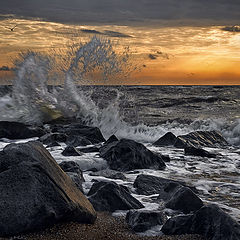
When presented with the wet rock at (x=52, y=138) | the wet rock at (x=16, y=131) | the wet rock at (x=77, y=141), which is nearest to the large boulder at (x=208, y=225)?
the wet rock at (x=77, y=141)

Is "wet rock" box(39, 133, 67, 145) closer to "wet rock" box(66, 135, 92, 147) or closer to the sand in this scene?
"wet rock" box(66, 135, 92, 147)

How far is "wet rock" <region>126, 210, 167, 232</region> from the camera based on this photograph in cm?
319

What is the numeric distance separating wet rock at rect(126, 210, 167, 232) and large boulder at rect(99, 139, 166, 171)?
2686 mm

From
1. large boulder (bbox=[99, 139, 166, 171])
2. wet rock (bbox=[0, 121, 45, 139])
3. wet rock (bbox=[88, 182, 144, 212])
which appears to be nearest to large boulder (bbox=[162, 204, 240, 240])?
wet rock (bbox=[88, 182, 144, 212])

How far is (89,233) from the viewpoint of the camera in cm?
299

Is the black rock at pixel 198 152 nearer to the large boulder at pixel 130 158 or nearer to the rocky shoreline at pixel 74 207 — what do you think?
the large boulder at pixel 130 158

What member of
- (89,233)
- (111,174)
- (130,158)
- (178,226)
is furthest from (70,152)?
(178,226)

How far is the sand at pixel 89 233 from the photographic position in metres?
2.81

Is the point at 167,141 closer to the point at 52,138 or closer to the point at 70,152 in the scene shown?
the point at 52,138

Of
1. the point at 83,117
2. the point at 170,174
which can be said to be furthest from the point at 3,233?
the point at 83,117

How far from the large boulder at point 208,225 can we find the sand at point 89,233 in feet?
0.26

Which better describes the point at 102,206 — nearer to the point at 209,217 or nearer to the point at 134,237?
the point at 134,237

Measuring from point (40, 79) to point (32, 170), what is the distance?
48.0ft

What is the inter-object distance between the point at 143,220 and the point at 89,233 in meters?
0.57
